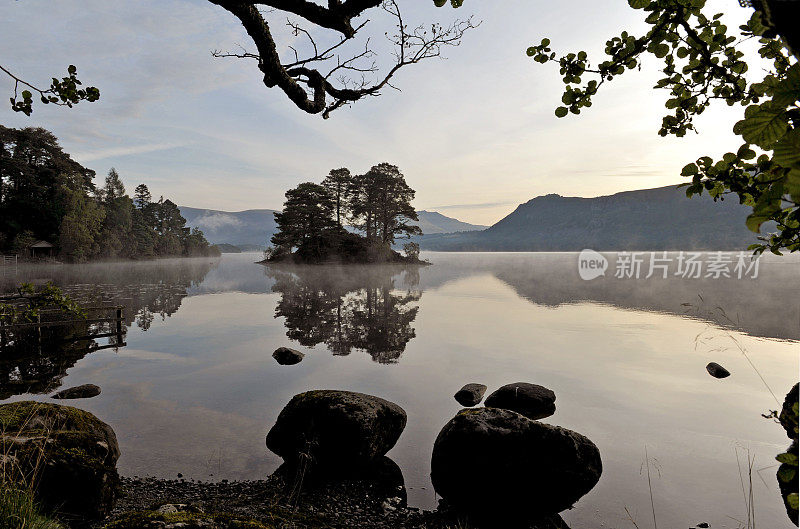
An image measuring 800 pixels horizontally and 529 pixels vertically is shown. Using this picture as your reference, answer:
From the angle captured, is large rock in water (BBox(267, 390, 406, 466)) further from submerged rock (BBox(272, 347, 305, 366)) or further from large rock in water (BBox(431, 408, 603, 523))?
submerged rock (BBox(272, 347, 305, 366))

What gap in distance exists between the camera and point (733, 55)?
2877 millimetres

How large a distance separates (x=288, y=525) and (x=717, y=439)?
10865 mm

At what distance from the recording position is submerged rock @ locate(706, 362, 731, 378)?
14663 millimetres

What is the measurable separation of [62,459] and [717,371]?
19.9 meters

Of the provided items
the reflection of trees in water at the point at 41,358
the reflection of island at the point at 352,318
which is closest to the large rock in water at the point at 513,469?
the reflection of island at the point at 352,318

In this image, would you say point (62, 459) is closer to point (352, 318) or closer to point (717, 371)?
point (717, 371)

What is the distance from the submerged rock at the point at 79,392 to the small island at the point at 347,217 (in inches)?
2316

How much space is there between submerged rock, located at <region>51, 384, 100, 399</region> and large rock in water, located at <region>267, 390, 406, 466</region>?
7183 millimetres

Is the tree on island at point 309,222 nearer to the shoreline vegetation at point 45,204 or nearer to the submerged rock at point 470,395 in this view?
the shoreline vegetation at point 45,204

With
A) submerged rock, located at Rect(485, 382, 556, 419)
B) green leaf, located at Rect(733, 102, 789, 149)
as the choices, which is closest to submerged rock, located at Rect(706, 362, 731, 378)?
submerged rock, located at Rect(485, 382, 556, 419)

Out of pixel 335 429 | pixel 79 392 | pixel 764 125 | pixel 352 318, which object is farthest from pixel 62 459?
pixel 352 318

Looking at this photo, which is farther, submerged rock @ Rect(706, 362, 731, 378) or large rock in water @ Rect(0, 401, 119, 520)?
submerged rock @ Rect(706, 362, 731, 378)

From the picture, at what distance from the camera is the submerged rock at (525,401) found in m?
11.1

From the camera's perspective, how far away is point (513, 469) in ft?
22.8
